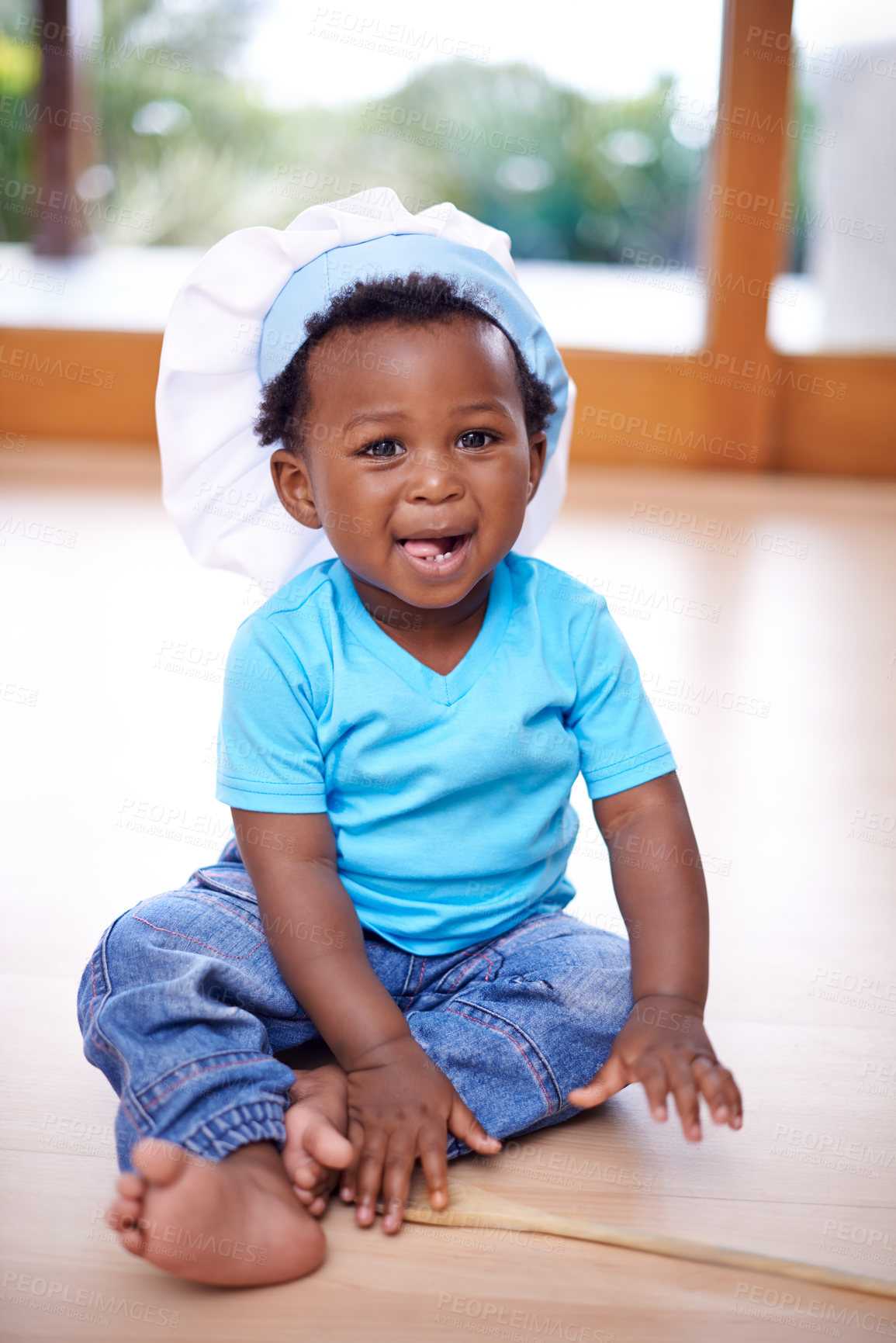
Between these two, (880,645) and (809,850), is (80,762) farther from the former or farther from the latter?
(880,645)

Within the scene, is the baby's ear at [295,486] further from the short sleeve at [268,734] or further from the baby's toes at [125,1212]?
the baby's toes at [125,1212]

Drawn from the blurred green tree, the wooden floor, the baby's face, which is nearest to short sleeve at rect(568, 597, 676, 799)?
the baby's face

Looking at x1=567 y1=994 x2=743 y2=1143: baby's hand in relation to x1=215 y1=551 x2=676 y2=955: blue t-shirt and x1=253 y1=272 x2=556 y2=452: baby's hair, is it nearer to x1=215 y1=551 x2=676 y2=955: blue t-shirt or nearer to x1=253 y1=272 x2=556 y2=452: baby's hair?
x1=215 y1=551 x2=676 y2=955: blue t-shirt

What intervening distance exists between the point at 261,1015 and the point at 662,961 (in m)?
0.27

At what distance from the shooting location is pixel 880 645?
2.12 m

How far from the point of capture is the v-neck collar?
954 mm

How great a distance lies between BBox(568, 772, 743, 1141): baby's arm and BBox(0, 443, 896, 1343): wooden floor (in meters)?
0.08

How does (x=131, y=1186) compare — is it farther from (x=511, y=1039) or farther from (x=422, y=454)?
(x=422, y=454)

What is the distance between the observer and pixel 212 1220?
2.43ft

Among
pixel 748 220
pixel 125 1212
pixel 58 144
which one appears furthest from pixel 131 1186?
pixel 58 144

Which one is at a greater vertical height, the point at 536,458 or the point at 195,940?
the point at 536,458

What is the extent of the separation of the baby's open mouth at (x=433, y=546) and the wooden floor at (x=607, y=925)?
1.29ft

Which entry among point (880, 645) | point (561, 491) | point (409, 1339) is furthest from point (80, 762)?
point (880, 645)

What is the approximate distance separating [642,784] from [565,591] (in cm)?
15
